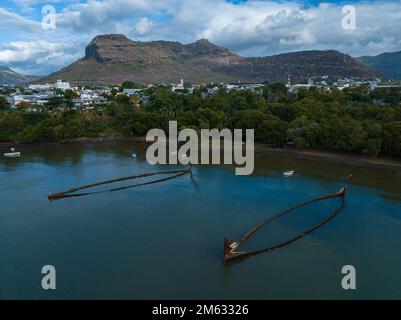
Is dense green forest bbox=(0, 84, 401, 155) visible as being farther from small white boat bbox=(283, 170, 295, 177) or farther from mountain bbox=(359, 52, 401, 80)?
mountain bbox=(359, 52, 401, 80)

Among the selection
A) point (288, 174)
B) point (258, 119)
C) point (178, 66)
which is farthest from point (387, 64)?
point (288, 174)

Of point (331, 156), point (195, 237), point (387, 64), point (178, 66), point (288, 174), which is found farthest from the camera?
point (387, 64)

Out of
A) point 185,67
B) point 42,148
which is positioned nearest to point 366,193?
point 42,148

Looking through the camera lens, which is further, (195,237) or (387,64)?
(387,64)

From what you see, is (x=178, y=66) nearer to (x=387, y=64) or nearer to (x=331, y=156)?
(x=387, y=64)

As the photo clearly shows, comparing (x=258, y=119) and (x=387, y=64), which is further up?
(x=387, y=64)

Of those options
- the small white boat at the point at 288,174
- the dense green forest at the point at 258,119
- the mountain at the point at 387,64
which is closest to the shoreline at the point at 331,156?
the dense green forest at the point at 258,119

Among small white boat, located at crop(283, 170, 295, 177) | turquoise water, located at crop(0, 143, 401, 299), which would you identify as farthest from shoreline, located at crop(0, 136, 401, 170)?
small white boat, located at crop(283, 170, 295, 177)
